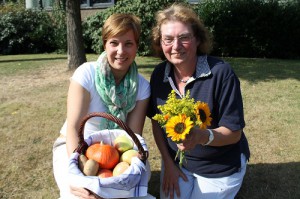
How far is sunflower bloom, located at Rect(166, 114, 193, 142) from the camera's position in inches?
70.5

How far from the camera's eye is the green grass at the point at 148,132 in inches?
137

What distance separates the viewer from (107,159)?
2.15 m

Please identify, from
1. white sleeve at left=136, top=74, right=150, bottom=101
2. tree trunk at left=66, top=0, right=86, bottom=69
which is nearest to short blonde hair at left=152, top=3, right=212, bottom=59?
white sleeve at left=136, top=74, right=150, bottom=101

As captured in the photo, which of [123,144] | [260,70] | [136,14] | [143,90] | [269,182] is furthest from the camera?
[136,14]

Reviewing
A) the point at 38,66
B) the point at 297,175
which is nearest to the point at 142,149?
the point at 297,175

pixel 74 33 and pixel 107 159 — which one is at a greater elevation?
pixel 74 33

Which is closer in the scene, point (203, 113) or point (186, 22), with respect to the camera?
point (203, 113)

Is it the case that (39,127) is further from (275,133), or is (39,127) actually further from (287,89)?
(287,89)

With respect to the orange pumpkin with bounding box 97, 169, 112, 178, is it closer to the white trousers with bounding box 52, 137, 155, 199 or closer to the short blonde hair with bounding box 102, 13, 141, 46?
the white trousers with bounding box 52, 137, 155, 199

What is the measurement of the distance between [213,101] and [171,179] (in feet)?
2.68

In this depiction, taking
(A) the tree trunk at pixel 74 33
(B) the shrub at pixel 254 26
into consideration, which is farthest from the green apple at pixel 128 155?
(B) the shrub at pixel 254 26

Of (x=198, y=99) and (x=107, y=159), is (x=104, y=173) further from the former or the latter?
(x=198, y=99)

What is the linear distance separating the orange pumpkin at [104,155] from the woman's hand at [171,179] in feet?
2.61

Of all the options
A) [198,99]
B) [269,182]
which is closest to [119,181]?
[198,99]
